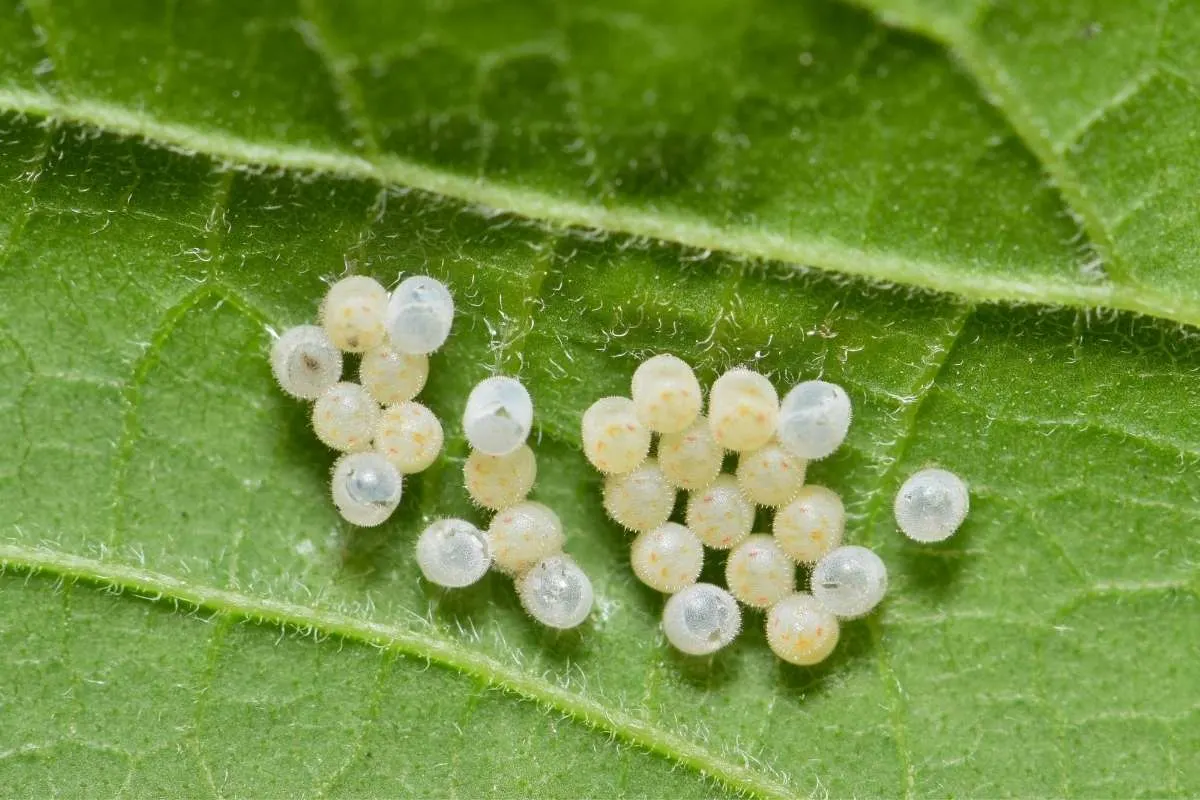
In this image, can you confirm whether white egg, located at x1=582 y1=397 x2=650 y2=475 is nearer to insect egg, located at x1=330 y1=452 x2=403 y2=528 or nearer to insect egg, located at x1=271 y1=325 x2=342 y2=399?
insect egg, located at x1=330 y1=452 x2=403 y2=528

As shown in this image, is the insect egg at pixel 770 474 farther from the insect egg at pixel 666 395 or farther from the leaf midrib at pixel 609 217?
the leaf midrib at pixel 609 217

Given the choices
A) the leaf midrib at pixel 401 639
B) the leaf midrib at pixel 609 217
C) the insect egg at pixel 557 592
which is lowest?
the leaf midrib at pixel 401 639

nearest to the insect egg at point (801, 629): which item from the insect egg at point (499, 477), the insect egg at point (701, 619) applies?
the insect egg at point (701, 619)

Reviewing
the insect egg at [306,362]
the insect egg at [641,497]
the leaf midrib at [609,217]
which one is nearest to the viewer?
the leaf midrib at [609,217]

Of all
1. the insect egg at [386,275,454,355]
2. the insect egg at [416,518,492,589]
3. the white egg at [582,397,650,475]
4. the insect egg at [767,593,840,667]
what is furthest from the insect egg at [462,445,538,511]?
the insect egg at [767,593,840,667]

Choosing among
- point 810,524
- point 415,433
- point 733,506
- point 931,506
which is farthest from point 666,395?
point 931,506

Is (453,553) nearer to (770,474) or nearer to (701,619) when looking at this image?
(701,619)
